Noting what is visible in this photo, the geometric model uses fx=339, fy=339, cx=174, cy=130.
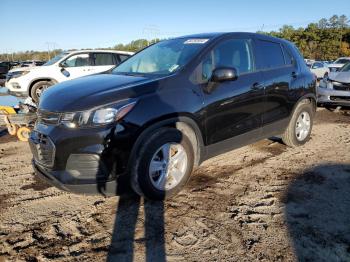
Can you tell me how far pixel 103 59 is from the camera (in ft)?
38.2

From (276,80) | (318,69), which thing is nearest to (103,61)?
(276,80)

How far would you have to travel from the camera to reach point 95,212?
3.54m

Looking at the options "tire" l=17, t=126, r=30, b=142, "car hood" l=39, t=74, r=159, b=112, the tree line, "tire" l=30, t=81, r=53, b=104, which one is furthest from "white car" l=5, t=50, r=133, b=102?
the tree line

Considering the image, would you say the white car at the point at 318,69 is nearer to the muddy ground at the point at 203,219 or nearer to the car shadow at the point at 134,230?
the muddy ground at the point at 203,219

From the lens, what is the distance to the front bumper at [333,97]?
8.49 meters

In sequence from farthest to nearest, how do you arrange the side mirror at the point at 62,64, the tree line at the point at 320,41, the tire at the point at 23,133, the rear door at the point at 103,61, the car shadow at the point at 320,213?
1. the tree line at the point at 320,41
2. the rear door at the point at 103,61
3. the side mirror at the point at 62,64
4. the tire at the point at 23,133
5. the car shadow at the point at 320,213

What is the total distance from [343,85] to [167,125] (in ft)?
21.9

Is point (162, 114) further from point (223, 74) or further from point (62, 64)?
point (62, 64)

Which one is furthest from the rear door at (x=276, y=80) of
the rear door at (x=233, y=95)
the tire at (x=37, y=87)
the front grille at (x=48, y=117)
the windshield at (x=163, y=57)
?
the tire at (x=37, y=87)

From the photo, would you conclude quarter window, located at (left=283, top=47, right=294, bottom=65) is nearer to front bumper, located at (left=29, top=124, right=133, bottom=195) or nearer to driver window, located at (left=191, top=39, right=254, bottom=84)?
driver window, located at (left=191, top=39, right=254, bottom=84)

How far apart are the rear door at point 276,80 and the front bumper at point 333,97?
12.8 feet

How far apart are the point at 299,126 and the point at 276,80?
123 cm

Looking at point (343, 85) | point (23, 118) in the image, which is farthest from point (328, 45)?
point (23, 118)

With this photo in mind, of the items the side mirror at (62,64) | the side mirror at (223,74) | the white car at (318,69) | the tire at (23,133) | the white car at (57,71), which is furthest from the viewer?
the white car at (318,69)
